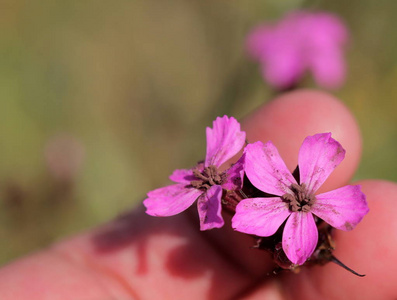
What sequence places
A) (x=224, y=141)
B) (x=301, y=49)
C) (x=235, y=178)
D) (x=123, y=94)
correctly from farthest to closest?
(x=123, y=94) → (x=301, y=49) → (x=224, y=141) → (x=235, y=178)

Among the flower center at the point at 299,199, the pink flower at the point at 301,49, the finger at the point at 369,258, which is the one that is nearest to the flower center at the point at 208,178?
the flower center at the point at 299,199

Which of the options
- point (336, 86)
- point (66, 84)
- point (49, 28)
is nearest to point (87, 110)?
point (66, 84)

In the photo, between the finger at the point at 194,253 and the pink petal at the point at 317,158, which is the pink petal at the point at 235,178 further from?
the finger at the point at 194,253

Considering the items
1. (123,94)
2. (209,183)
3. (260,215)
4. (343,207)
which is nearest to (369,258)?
(343,207)

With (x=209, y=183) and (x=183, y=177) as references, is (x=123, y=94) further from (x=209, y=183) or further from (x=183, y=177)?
(x=209, y=183)

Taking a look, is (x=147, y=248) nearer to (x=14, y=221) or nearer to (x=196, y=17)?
(x=14, y=221)

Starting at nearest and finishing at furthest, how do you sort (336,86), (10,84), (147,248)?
(147,248) < (336,86) < (10,84)
